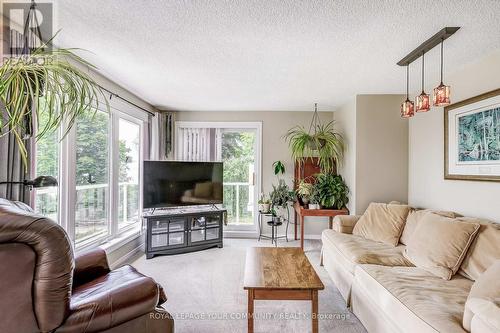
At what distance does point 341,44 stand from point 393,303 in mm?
2016

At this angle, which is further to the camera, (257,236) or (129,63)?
(257,236)

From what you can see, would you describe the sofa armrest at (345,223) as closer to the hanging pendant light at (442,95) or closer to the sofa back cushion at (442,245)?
the sofa back cushion at (442,245)

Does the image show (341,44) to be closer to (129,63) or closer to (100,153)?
(129,63)

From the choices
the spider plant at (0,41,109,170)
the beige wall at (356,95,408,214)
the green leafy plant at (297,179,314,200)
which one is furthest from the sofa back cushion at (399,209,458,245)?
the spider plant at (0,41,109,170)

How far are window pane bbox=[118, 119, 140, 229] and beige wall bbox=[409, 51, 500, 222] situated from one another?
3.99m

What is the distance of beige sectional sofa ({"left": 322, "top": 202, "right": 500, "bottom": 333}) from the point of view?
1.44 meters

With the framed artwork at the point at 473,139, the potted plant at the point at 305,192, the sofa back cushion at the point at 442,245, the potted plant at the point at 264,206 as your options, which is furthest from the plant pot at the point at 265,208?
the framed artwork at the point at 473,139

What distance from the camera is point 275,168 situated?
4.78 m

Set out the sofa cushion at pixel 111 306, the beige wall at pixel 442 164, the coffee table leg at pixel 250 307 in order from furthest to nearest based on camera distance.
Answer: the beige wall at pixel 442 164 → the coffee table leg at pixel 250 307 → the sofa cushion at pixel 111 306

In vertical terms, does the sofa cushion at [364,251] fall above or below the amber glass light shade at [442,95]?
below

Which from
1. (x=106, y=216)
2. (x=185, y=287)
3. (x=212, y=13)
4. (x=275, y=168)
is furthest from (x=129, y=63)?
(x=275, y=168)

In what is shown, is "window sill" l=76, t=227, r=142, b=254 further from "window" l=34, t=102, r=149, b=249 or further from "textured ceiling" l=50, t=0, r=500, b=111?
"textured ceiling" l=50, t=0, r=500, b=111

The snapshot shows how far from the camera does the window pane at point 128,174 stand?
3787 mm
